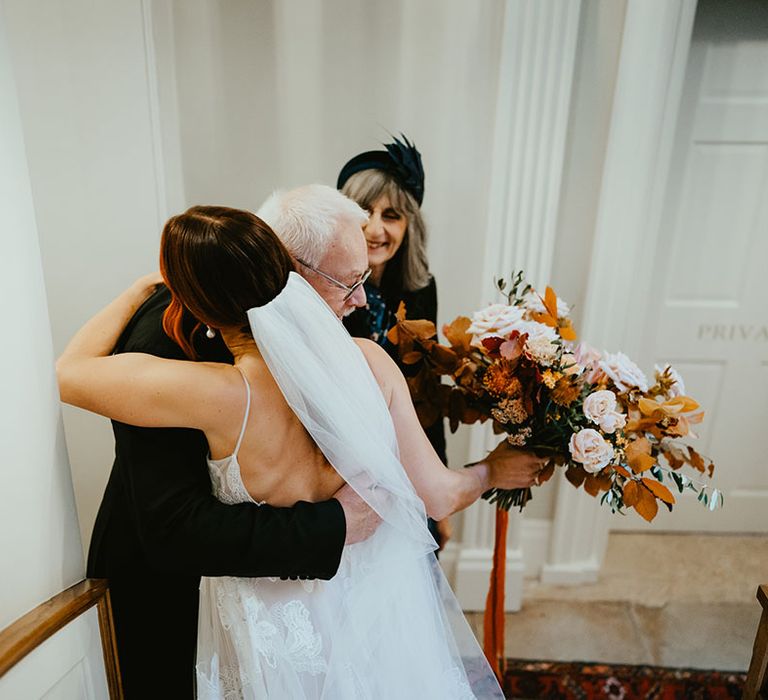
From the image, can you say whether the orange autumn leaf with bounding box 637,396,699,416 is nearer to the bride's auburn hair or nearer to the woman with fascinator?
the woman with fascinator

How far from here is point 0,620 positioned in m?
1.15

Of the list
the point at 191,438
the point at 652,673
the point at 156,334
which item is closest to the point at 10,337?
the point at 156,334

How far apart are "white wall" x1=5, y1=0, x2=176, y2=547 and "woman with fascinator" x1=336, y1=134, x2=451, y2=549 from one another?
725mm

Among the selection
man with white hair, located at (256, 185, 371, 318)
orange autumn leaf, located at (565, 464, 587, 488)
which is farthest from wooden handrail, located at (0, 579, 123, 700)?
orange autumn leaf, located at (565, 464, 587, 488)

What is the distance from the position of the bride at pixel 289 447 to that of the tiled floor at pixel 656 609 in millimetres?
1367

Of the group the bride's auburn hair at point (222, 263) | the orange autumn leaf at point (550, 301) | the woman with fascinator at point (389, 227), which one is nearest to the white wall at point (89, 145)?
the woman with fascinator at point (389, 227)

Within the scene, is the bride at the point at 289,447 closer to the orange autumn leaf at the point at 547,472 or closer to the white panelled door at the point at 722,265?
the orange autumn leaf at the point at 547,472

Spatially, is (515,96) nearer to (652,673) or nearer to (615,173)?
(615,173)

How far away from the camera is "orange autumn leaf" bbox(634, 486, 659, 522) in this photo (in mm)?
1444

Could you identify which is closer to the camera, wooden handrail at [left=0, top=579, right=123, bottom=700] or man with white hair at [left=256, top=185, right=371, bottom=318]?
Result: wooden handrail at [left=0, top=579, right=123, bottom=700]

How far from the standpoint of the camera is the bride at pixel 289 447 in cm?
111

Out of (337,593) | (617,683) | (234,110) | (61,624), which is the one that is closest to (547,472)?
(337,593)

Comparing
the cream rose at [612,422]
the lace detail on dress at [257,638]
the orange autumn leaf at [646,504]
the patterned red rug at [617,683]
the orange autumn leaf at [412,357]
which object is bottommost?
the patterned red rug at [617,683]

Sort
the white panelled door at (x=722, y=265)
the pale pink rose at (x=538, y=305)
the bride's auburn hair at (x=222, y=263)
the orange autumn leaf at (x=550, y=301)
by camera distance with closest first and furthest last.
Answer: the bride's auburn hair at (x=222, y=263)
the orange autumn leaf at (x=550, y=301)
the pale pink rose at (x=538, y=305)
the white panelled door at (x=722, y=265)
